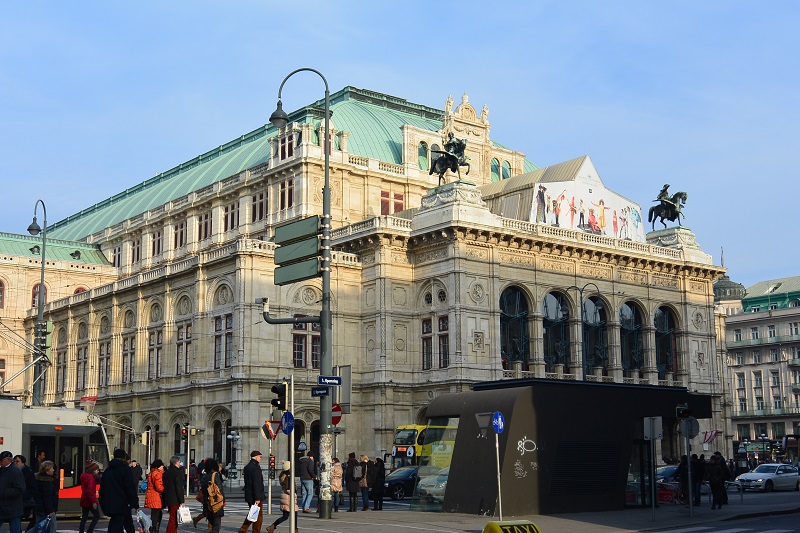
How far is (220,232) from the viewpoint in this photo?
80.3 meters

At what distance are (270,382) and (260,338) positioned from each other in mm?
2736

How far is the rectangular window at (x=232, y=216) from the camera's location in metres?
79.2

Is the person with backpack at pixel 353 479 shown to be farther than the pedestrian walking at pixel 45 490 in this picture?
Yes

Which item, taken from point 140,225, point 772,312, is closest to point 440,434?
point 140,225

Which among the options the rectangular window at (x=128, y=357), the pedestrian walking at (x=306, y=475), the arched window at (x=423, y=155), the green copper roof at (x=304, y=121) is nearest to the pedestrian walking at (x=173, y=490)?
the pedestrian walking at (x=306, y=475)

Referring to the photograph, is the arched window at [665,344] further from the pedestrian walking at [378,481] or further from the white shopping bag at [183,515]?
the white shopping bag at [183,515]

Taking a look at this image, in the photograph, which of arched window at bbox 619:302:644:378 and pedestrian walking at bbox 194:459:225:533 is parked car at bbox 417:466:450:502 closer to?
pedestrian walking at bbox 194:459:225:533

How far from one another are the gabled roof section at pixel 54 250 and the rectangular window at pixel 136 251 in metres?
4.78

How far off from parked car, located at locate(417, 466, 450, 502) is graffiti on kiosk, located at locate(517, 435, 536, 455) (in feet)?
10.2

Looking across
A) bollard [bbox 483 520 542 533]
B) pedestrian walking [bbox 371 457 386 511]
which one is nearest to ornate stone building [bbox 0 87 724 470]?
pedestrian walking [bbox 371 457 386 511]

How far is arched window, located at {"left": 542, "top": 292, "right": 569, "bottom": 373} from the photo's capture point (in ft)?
225

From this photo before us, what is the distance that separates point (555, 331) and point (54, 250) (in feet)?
162

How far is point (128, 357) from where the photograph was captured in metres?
76.0

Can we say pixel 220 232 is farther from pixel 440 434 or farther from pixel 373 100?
pixel 440 434
